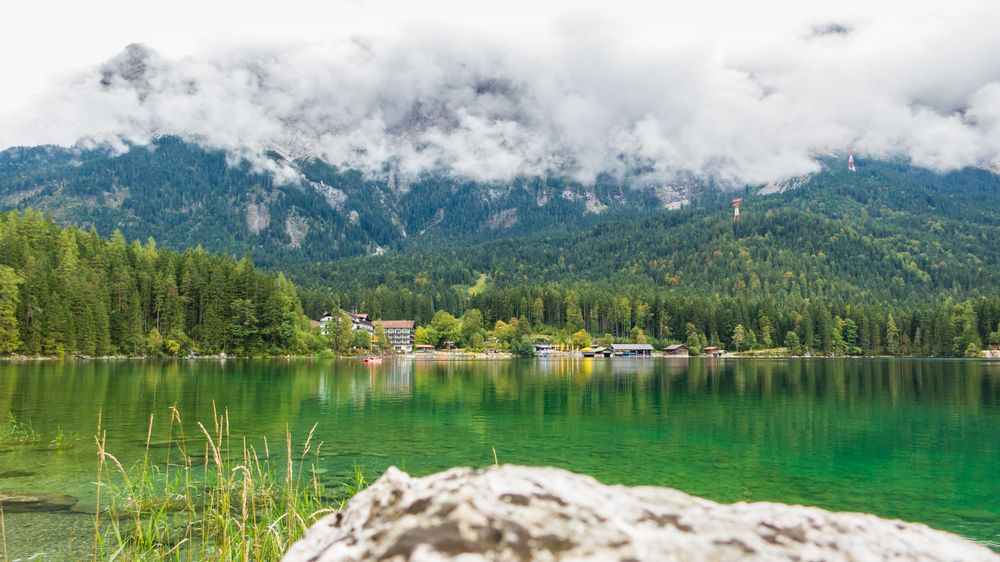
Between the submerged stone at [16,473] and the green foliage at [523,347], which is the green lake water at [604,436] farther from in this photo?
the green foliage at [523,347]

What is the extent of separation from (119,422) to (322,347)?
12516cm

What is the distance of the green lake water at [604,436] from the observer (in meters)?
20.2

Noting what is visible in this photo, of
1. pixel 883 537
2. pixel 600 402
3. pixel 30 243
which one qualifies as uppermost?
pixel 30 243

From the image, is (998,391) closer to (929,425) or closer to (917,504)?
(929,425)

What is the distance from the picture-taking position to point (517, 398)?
174 ft

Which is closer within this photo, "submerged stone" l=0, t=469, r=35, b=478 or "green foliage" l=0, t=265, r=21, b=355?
"submerged stone" l=0, t=469, r=35, b=478

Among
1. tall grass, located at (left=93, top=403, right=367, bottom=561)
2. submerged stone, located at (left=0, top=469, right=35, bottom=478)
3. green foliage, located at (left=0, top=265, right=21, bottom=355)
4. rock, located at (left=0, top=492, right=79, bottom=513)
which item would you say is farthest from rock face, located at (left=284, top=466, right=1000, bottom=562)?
green foliage, located at (left=0, top=265, right=21, bottom=355)

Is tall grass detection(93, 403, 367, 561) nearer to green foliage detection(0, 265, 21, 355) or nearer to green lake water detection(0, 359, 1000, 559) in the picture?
green lake water detection(0, 359, 1000, 559)

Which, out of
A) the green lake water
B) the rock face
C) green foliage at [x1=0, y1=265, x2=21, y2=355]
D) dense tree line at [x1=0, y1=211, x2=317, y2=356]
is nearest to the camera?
the rock face

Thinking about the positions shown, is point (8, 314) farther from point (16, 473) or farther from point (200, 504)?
point (200, 504)

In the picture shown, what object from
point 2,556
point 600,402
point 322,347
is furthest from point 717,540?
point 322,347

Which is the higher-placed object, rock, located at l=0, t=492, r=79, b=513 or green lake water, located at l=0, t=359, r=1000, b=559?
rock, located at l=0, t=492, r=79, b=513

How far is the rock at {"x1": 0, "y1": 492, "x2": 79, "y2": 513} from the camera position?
15883mm

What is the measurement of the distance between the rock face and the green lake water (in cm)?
1395
